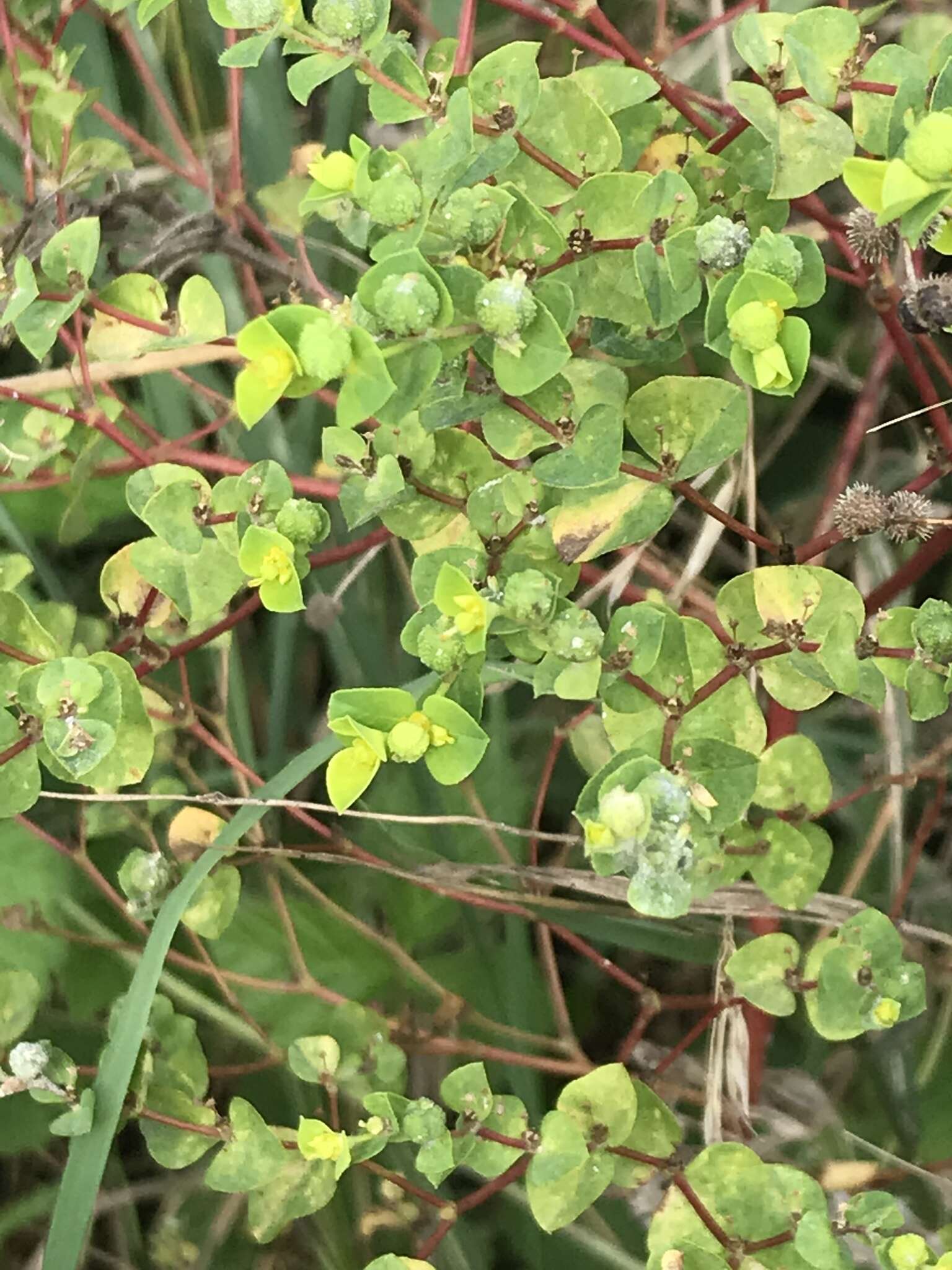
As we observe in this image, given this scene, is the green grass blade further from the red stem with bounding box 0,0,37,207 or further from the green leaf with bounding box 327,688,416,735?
the red stem with bounding box 0,0,37,207

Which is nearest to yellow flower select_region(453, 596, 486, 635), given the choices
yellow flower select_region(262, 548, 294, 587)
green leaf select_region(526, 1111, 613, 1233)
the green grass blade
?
yellow flower select_region(262, 548, 294, 587)

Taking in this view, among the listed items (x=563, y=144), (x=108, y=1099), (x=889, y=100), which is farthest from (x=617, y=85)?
(x=108, y=1099)

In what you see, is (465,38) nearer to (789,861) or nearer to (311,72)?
(311,72)

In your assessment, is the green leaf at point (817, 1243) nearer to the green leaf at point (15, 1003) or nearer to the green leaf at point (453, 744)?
the green leaf at point (453, 744)

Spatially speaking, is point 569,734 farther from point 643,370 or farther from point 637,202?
point 637,202

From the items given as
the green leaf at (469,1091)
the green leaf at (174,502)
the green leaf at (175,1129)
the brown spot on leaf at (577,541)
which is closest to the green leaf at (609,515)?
the brown spot on leaf at (577,541)

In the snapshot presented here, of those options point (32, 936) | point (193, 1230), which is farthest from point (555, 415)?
point (193, 1230)
